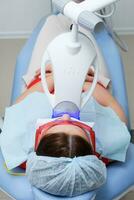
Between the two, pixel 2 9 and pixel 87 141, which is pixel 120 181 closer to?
pixel 87 141

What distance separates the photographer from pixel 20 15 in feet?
8.57

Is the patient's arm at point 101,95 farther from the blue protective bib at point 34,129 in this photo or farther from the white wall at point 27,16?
the white wall at point 27,16

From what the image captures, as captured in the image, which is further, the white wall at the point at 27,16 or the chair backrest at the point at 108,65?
the white wall at the point at 27,16

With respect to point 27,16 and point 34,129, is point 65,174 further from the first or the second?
point 27,16

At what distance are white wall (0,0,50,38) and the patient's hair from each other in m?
1.59

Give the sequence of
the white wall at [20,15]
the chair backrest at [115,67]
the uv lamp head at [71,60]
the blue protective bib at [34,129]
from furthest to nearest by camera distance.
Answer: the white wall at [20,15] < the chair backrest at [115,67] < the blue protective bib at [34,129] < the uv lamp head at [71,60]

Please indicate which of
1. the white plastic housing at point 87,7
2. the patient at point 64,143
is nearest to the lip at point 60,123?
the patient at point 64,143

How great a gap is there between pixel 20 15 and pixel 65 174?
1.74 meters

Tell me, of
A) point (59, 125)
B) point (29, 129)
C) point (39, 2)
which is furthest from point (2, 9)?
point (59, 125)

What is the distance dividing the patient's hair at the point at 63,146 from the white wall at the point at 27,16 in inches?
62.6

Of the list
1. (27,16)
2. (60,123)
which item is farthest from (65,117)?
(27,16)

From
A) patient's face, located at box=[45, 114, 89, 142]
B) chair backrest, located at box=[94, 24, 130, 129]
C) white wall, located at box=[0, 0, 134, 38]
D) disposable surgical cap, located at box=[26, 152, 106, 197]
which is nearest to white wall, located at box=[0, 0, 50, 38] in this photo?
white wall, located at box=[0, 0, 134, 38]

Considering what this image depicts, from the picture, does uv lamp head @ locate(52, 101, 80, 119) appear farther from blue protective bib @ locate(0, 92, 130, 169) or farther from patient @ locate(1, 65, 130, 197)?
blue protective bib @ locate(0, 92, 130, 169)

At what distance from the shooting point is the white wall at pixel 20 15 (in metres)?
2.57
